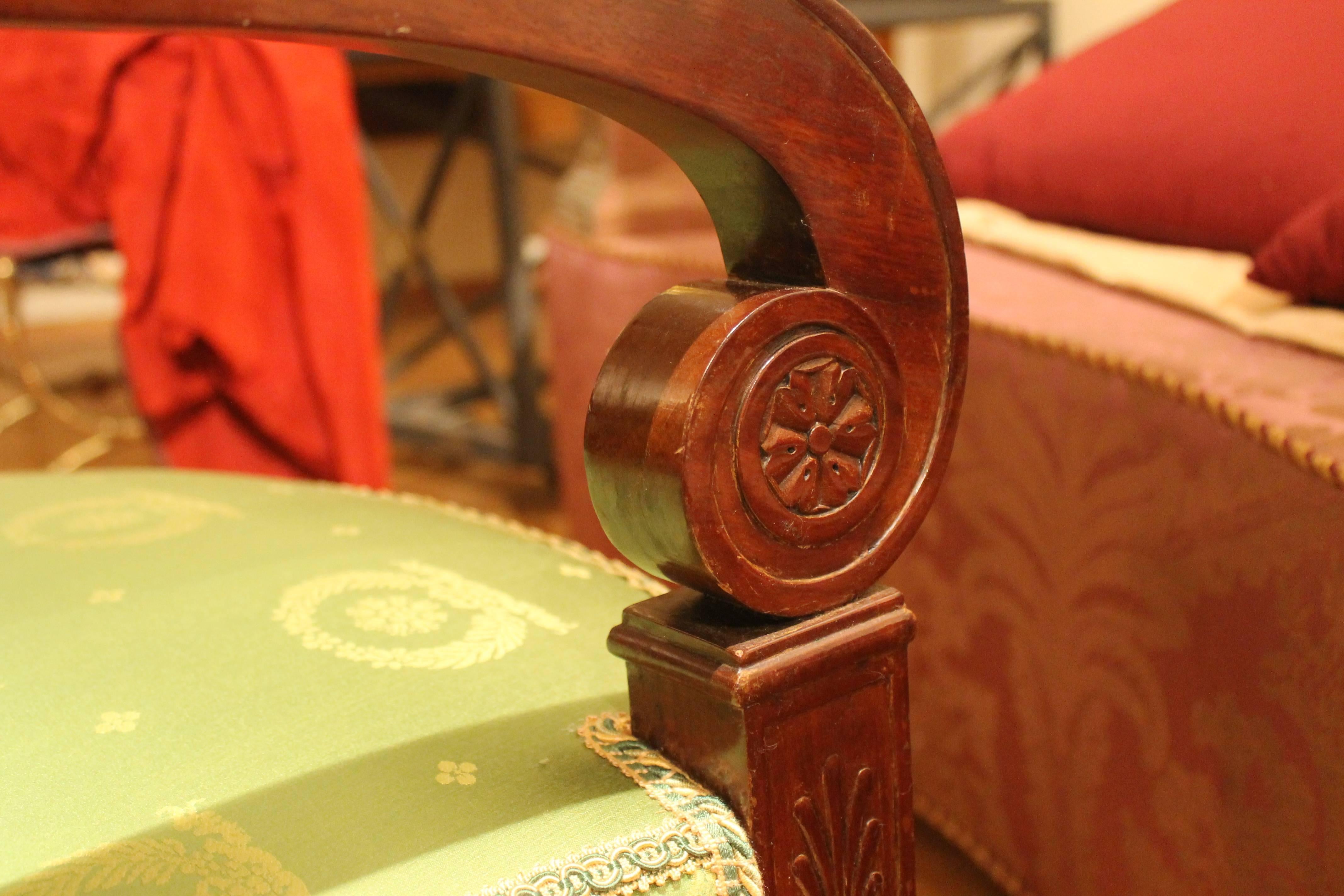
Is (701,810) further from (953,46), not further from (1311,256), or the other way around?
(953,46)

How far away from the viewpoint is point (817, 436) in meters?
0.42

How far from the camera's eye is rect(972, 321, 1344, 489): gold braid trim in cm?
58

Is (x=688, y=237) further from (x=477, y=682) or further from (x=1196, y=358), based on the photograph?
(x=477, y=682)

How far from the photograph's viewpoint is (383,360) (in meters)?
3.44

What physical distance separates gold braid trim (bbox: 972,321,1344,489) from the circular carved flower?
0.27m

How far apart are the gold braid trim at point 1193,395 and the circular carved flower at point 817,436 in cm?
27

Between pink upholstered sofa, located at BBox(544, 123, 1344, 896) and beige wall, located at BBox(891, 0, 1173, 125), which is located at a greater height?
beige wall, located at BBox(891, 0, 1173, 125)

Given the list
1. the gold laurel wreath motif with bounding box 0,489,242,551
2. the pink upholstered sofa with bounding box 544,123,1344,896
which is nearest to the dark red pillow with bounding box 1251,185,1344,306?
the pink upholstered sofa with bounding box 544,123,1344,896

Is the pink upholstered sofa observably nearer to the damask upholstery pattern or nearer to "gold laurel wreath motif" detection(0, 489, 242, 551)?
the damask upholstery pattern

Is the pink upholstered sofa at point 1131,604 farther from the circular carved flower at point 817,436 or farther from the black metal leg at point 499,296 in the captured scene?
the black metal leg at point 499,296

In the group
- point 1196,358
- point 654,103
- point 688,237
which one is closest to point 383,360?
Answer: point 688,237

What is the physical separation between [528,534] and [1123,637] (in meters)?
0.37

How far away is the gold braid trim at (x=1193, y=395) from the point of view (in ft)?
1.90

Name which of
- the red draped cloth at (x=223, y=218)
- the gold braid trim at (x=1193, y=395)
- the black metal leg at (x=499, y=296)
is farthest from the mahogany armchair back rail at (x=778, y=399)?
the black metal leg at (x=499, y=296)
